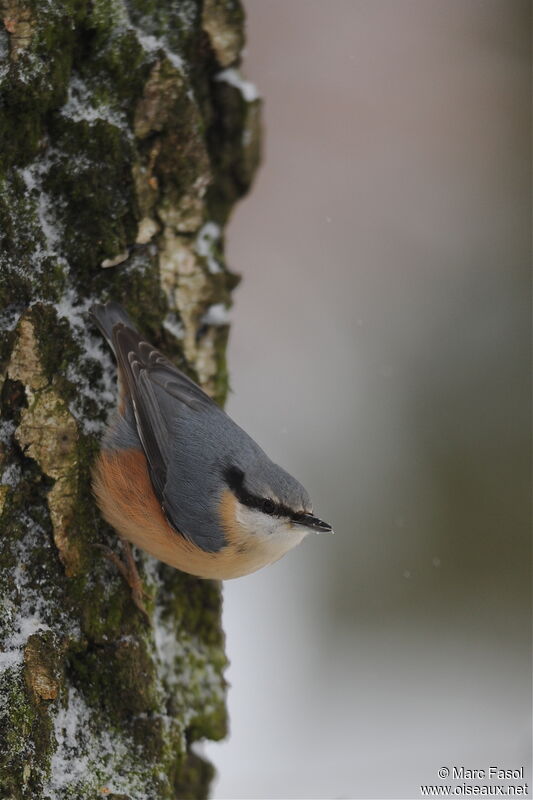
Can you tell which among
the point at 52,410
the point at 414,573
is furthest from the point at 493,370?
the point at 52,410

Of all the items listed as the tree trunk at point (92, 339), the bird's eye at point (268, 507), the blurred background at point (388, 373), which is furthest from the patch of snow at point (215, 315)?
the blurred background at point (388, 373)

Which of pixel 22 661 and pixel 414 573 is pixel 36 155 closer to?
pixel 22 661

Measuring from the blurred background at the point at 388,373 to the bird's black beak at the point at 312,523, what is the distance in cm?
139

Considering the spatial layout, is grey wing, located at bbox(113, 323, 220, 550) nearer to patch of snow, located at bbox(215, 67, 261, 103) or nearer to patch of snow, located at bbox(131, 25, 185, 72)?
patch of snow, located at bbox(131, 25, 185, 72)

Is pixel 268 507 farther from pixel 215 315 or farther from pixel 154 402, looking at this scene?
pixel 215 315

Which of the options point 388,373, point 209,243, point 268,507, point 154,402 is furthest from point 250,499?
point 388,373

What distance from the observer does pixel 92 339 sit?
2.37 meters

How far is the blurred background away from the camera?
367cm

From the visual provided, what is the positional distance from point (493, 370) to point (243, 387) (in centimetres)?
138

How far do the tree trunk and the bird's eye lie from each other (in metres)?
0.41

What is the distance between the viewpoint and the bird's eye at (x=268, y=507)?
239 centimetres

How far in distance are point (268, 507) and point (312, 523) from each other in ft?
0.47

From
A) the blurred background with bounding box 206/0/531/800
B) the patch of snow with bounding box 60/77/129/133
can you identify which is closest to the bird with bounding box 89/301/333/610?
the patch of snow with bounding box 60/77/129/133

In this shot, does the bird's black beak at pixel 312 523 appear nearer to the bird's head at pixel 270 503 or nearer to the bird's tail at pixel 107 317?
the bird's head at pixel 270 503
